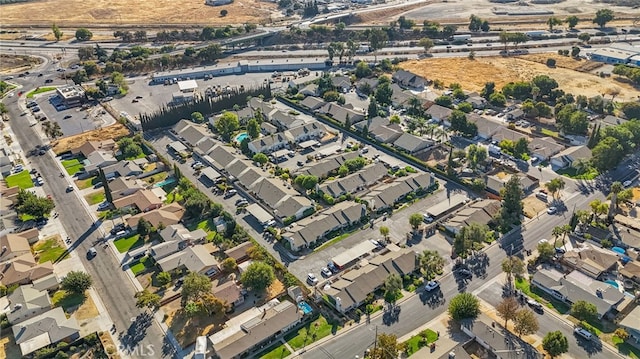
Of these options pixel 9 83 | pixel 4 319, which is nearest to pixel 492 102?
pixel 4 319

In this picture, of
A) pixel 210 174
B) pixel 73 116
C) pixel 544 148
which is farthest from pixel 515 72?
pixel 73 116

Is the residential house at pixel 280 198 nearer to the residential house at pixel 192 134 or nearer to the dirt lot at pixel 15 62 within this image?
the residential house at pixel 192 134

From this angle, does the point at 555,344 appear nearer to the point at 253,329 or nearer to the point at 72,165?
the point at 253,329

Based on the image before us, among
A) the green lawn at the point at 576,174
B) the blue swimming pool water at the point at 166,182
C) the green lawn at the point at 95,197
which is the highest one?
the blue swimming pool water at the point at 166,182

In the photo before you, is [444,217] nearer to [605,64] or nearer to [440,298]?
[440,298]

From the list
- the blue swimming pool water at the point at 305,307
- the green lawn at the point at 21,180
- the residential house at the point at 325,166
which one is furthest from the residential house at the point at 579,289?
the green lawn at the point at 21,180

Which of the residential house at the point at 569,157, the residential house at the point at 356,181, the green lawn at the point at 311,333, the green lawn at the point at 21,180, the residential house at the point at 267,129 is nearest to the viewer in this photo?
the green lawn at the point at 311,333
